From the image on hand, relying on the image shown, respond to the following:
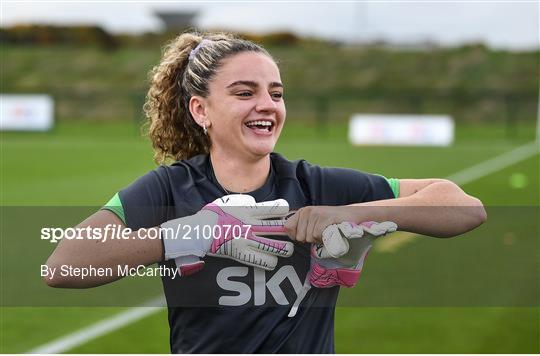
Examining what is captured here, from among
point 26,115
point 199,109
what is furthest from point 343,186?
point 26,115

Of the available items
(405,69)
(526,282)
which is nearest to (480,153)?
(526,282)

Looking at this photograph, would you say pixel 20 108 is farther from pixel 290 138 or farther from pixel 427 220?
pixel 427 220

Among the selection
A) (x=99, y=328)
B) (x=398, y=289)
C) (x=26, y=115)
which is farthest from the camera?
(x=26, y=115)

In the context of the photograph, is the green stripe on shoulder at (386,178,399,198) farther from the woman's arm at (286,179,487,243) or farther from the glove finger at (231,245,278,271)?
the glove finger at (231,245,278,271)

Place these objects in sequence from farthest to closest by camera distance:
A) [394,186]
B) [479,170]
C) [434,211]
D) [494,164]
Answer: [494,164], [479,170], [394,186], [434,211]

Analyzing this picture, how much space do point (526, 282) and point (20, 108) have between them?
948 inches

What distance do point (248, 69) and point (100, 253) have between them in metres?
0.69

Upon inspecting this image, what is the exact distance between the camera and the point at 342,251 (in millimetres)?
2510

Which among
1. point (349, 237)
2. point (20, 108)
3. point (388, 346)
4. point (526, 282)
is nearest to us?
point (349, 237)

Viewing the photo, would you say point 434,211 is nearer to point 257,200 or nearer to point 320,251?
point 320,251

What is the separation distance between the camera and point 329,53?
4191 centimetres

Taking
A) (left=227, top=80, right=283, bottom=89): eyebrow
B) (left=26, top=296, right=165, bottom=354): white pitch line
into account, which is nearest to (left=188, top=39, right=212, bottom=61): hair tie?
→ (left=227, top=80, right=283, bottom=89): eyebrow

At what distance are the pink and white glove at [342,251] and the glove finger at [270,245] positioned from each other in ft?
0.25

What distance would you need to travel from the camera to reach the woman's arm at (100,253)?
8.38 ft
